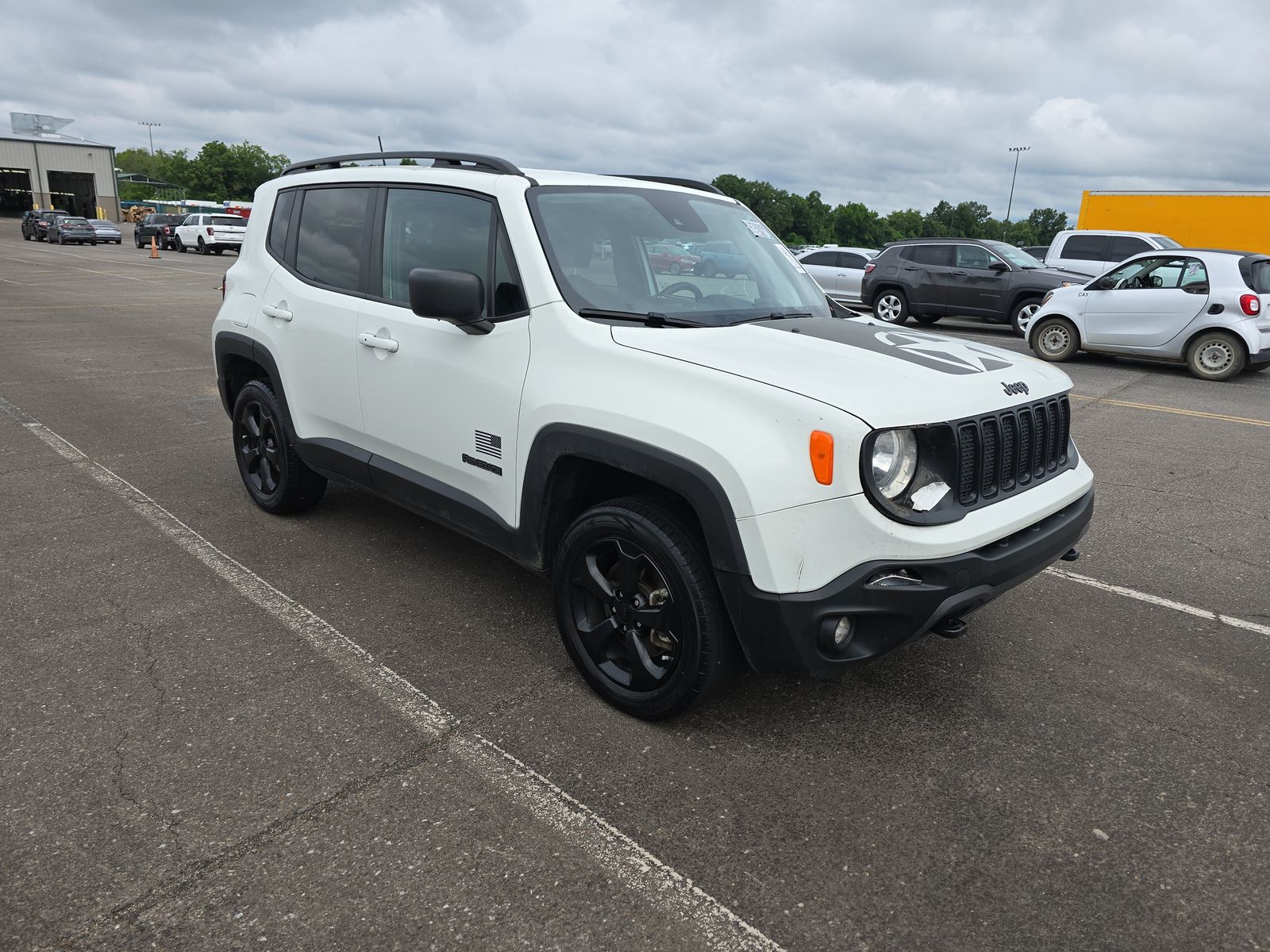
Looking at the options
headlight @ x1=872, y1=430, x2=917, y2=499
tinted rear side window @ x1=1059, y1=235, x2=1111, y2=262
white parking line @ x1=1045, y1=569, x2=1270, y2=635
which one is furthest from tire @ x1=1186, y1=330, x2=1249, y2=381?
headlight @ x1=872, y1=430, x2=917, y2=499

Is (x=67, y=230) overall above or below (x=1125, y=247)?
below

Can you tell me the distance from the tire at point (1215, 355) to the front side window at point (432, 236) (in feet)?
36.3

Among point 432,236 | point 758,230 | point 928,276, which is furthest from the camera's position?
point 928,276

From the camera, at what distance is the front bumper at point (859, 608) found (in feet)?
8.67

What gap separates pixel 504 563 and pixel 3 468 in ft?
12.5

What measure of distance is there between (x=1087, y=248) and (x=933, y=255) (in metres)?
3.93

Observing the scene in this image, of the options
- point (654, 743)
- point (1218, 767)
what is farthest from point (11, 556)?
point (1218, 767)

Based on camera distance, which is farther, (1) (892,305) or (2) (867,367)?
(1) (892,305)

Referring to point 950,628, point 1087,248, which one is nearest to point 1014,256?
point 1087,248

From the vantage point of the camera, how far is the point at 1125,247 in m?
17.4

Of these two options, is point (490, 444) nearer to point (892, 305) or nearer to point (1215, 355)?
point (1215, 355)

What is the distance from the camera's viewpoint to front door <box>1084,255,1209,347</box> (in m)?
11.5

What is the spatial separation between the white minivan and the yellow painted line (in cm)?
873

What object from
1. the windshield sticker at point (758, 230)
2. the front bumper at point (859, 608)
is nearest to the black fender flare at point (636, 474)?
the front bumper at point (859, 608)
